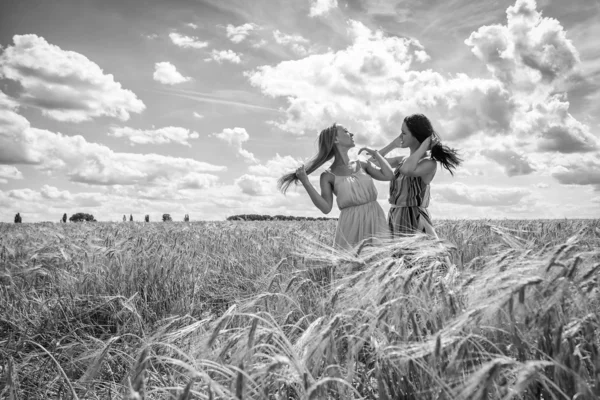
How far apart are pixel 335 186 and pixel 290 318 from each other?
2406mm

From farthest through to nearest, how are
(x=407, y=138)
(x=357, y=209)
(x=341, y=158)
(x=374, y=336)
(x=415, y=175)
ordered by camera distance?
(x=341, y=158) < (x=357, y=209) < (x=407, y=138) < (x=415, y=175) < (x=374, y=336)

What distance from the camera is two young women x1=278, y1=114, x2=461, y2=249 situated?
4742 mm

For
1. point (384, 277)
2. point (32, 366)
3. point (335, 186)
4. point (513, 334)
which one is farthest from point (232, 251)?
point (513, 334)

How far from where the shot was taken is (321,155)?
523 cm

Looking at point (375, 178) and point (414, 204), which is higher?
point (375, 178)

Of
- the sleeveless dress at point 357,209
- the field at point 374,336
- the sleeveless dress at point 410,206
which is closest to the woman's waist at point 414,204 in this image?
the sleeveless dress at point 410,206

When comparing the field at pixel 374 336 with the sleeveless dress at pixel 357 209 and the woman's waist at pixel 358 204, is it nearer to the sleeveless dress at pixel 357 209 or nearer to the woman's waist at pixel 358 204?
the sleeveless dress at pixel 357 209

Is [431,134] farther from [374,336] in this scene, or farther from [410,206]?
[374,336]

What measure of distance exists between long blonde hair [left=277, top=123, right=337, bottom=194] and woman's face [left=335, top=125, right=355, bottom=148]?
57mm

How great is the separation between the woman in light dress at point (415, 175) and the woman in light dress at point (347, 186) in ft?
0.54

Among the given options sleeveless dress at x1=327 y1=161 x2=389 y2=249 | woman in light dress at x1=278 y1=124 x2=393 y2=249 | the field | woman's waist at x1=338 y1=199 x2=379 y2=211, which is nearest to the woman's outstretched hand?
woman in light dress at x1=278 y1=124 x2=393 y2=249

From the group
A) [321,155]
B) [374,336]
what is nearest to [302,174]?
[321,155]

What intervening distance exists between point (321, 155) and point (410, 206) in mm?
1247

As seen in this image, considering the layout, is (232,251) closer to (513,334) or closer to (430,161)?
(430,161)
